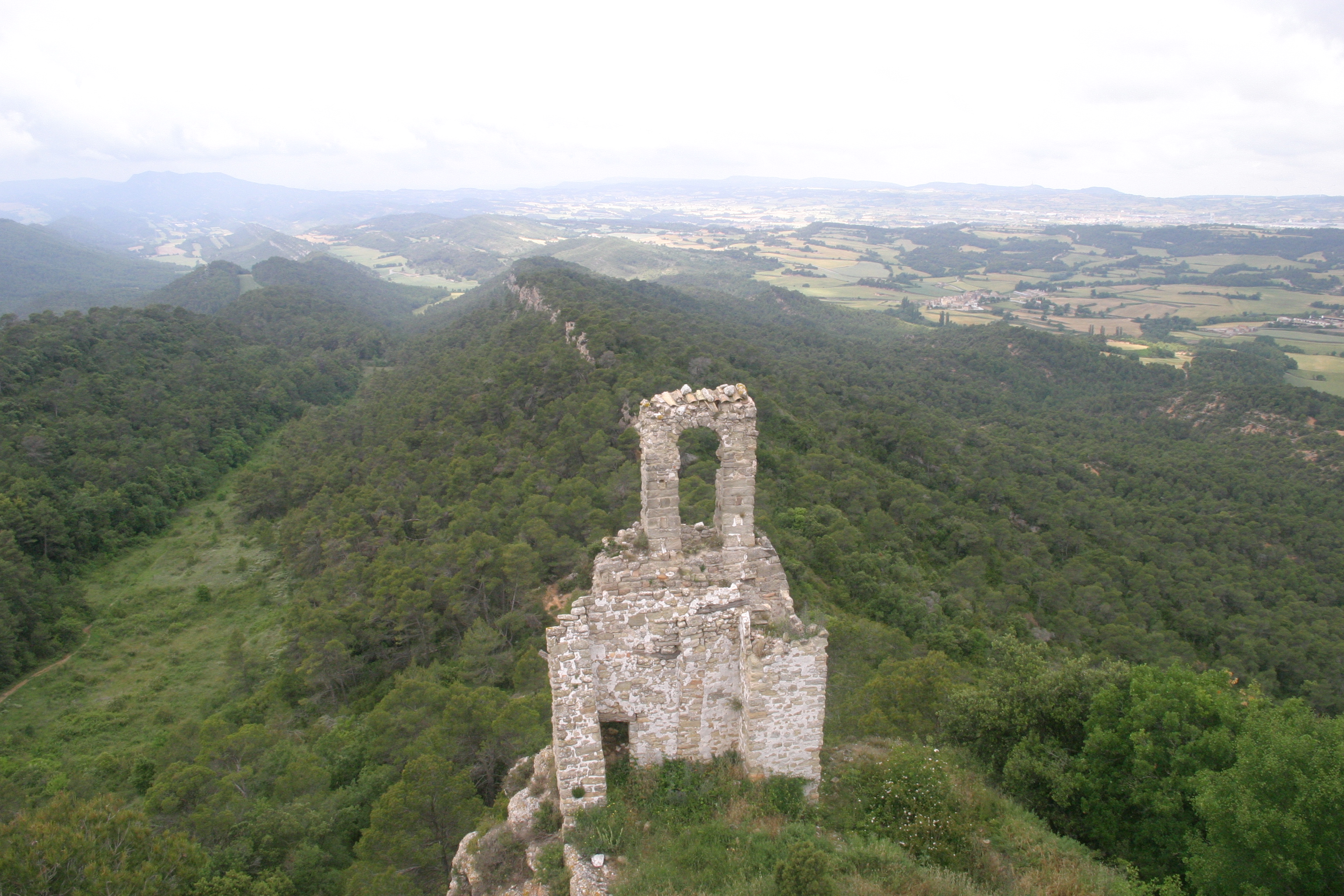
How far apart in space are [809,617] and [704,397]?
10.7 m

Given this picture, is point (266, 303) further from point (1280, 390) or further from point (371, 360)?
point (1280, 390)

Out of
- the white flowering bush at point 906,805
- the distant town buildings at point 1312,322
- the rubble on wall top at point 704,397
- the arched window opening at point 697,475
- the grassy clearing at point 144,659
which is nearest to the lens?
the white flowering bush at point 906,805

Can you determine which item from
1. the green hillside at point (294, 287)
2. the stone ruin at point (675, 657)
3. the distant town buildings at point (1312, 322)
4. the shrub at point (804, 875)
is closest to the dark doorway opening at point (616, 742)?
the stone ruin at point (675, 657)

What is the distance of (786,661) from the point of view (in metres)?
10.2

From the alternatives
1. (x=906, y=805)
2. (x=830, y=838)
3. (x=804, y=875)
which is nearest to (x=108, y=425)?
(x=830, y=838)

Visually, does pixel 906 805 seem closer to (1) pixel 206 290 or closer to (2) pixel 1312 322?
(1) pixel 206 290

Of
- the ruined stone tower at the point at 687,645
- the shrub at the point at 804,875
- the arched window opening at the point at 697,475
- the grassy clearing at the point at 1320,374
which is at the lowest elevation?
the grassy clearing at the point at 1320,374

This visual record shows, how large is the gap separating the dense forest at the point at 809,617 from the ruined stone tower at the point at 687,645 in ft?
2.66

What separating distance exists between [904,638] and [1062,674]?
35.5 ft

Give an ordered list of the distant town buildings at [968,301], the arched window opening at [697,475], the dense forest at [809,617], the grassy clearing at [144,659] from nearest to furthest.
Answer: the dense forest at [809,617]
the arched window opening at [697,475]
the grassy clearing at [144,659]
the distant town buildings at [968,301]

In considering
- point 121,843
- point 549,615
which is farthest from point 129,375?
point 121,843

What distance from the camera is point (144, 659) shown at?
1439 inches

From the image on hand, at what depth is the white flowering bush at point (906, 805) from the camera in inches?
400

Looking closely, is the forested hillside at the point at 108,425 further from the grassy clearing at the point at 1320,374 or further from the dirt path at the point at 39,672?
the grassy clearing at the point at 1320,374
